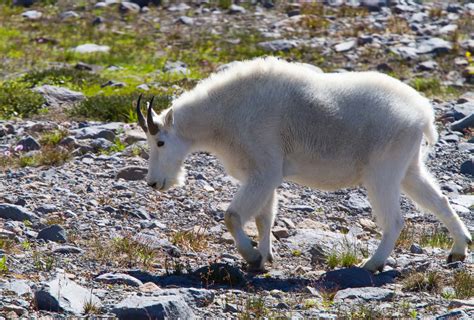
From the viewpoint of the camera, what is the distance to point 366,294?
9.04m

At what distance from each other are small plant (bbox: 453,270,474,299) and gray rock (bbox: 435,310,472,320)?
89 cm

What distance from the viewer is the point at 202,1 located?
28516 mm

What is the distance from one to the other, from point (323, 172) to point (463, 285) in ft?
6.78

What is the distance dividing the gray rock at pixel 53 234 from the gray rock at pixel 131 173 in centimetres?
277

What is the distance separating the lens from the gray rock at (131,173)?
13.2 m

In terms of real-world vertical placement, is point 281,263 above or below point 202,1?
above

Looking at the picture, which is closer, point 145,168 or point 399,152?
point 399,152

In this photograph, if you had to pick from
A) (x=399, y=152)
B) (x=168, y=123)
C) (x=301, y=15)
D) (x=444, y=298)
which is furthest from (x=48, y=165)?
(x=301, y=15)

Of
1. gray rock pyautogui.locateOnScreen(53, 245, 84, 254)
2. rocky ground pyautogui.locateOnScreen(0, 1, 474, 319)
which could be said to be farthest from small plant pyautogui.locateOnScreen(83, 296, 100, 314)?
gray rock pyautogui.locateOnScreen(53, 245, 84, 254)

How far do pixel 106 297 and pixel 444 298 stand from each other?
3.04 m

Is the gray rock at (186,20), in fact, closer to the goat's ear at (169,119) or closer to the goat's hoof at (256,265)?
the goat's ear at (169,119)

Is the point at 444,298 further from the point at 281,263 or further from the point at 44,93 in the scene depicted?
the point at 44,93

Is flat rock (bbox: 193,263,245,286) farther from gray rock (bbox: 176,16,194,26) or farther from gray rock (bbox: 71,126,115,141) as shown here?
gray rock (bbox: 176,16,194,26)

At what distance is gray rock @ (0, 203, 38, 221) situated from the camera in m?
11.0
